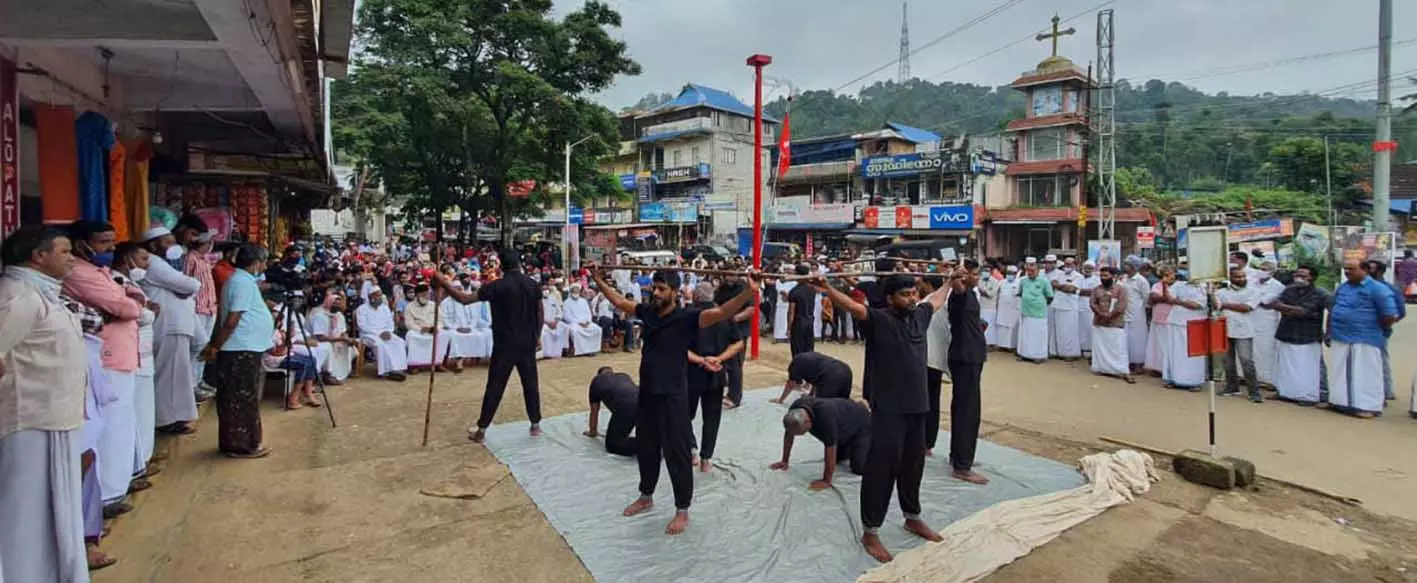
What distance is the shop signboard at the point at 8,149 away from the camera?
4.34 metres

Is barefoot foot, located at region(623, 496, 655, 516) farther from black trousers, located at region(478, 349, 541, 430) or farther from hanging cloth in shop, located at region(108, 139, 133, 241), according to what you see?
hanging cloth in shop, located at region(108, 139, 133, 241)

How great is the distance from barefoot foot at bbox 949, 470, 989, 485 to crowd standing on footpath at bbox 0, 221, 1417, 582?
0.02m

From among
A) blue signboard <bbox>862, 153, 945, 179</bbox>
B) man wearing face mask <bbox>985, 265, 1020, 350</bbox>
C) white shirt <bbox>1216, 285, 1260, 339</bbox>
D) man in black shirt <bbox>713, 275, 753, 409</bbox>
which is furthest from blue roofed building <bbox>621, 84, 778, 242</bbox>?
man in black shirt <bbox>713, 275, 753, 409</bbox>

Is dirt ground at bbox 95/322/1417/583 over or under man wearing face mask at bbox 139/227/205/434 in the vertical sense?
under

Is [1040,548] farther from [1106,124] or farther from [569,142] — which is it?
[1106,124]

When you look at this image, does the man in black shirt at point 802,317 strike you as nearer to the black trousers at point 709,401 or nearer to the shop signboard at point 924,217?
the black trousers at point 709,401

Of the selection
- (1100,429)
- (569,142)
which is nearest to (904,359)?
(1100,429)

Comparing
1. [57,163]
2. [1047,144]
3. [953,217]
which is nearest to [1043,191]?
[1047,144]

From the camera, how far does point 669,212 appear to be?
40062 mm

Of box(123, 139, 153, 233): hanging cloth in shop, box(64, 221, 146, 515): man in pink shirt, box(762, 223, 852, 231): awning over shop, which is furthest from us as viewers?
box(762, 223, 852, 231): awning over shop

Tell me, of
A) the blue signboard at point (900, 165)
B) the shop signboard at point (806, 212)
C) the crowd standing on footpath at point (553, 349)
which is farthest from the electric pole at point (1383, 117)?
the shop signboard at point (806, 212)

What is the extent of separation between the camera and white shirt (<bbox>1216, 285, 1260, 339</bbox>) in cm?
838

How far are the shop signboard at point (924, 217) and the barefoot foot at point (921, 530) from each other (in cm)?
2700

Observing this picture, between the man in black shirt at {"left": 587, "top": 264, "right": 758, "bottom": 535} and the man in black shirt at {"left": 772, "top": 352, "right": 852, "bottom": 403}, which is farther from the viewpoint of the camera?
the man in black shirt at {"left": 772, "top": 352, "right": 852, "bottom": 403}
